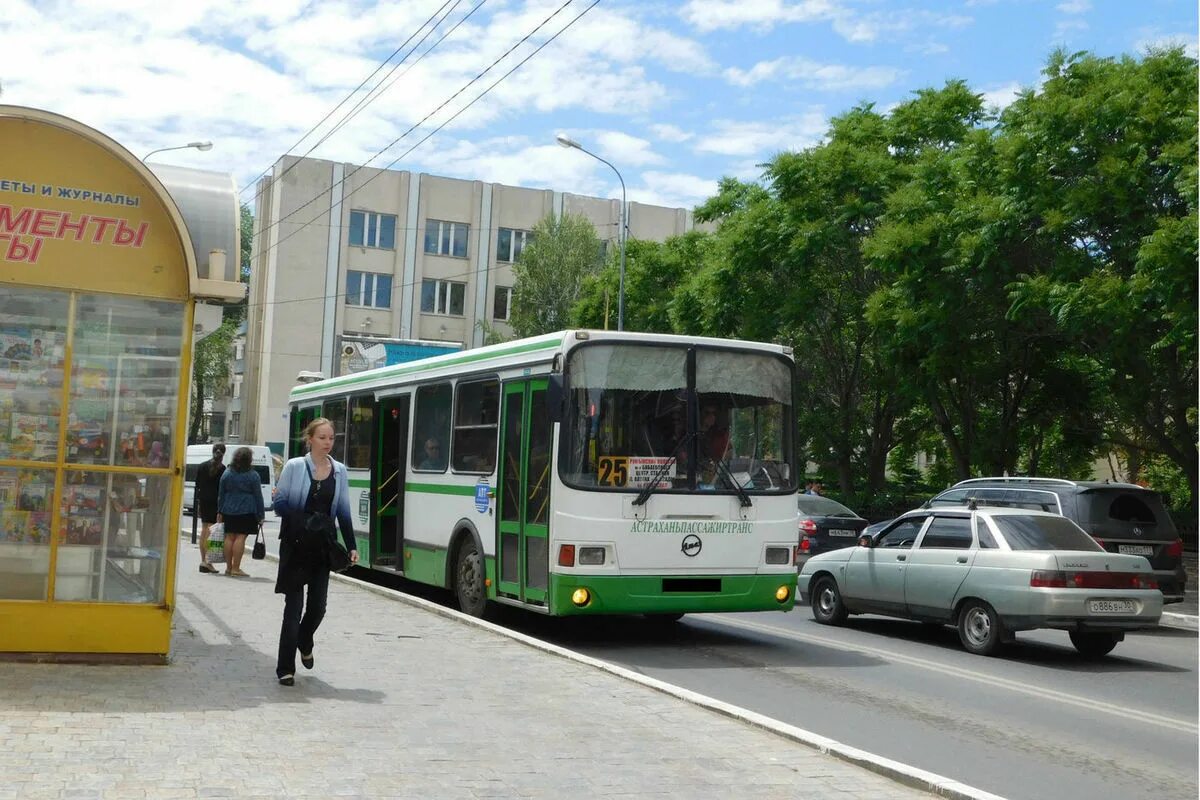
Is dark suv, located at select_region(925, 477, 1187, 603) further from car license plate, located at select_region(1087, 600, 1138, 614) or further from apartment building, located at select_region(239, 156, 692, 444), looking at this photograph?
apartment building, located at select_region(239, 156, 692, 444)

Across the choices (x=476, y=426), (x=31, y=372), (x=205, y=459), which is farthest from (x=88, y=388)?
(x=205, y=459)

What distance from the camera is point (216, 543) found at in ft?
61.5

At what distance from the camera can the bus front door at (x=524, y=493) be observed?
42.2ft

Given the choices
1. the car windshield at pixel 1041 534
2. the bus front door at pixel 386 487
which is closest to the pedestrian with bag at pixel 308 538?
the car windshield at pixel 1041 534

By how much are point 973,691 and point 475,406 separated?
20.2 feet

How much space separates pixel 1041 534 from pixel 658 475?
4.08 meters

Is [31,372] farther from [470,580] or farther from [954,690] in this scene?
[954,690]

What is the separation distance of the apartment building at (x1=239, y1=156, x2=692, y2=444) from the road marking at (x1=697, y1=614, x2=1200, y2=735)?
4720 cm

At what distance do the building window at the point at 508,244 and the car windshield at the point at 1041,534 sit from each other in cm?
5603

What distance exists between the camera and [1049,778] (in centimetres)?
791

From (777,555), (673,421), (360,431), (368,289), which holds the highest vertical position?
(368,289)

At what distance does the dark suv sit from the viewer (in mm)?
17391

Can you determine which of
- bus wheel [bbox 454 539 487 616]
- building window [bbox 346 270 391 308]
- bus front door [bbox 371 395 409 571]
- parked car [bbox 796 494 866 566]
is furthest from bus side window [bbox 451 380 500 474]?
building window [bbox 346 270 391 308]

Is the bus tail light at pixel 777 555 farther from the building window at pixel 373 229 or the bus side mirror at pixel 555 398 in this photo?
the building window at pixel 373 229
